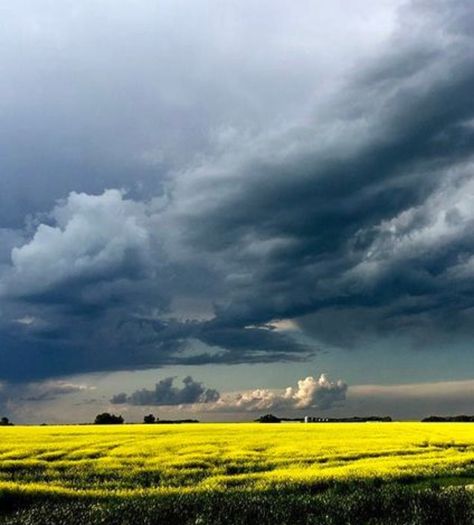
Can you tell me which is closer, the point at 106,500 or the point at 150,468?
the point at 106,500

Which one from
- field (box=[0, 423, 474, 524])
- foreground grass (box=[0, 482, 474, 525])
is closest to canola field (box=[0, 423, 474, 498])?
field (box=[0, 423, 474, 524])

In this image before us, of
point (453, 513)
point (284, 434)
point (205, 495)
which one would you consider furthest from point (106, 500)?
point (284, 434)

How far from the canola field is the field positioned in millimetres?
60

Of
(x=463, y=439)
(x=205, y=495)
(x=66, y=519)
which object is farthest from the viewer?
(x=463, y=439)

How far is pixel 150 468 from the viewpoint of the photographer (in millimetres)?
31688

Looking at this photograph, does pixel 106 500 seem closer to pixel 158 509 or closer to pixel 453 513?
pixel 158 509

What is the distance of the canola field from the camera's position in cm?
2652

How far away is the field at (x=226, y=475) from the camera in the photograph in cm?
1831

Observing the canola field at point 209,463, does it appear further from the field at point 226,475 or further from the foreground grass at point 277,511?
the foreground grass at point 277,511

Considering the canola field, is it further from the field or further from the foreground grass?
the foreground grass

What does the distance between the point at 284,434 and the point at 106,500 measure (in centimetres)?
3192

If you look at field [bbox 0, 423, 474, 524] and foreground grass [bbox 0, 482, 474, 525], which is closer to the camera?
foreground grass [bbox 0, 482, 474, 525]

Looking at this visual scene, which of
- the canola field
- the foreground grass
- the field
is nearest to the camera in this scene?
the foreground grass

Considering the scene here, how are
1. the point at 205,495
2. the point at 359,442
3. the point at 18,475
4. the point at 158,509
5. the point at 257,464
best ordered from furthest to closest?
the point at 359,442
the point at 257,464
the point at 18,475
the point at 205,495
the point at 158,509
